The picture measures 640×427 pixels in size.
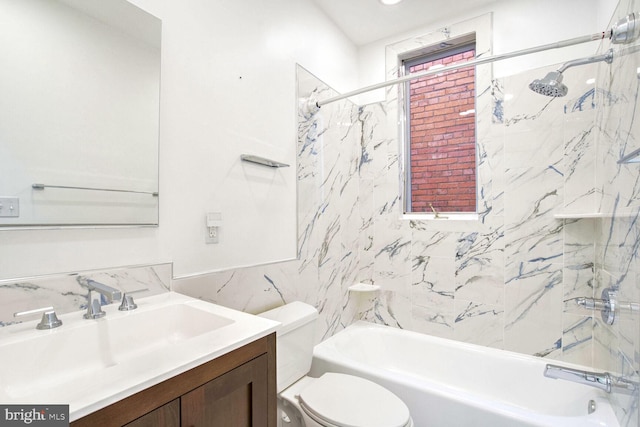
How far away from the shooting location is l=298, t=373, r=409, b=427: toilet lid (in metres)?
1.29

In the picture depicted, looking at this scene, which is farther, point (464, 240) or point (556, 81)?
point (464, 240)

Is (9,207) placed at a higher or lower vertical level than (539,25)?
lower

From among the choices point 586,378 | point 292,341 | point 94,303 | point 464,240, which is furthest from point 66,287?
point 464,240

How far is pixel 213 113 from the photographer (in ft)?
4.71

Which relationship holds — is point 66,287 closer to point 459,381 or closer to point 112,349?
point 112,349

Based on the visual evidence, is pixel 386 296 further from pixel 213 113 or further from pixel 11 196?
pixel 11 196

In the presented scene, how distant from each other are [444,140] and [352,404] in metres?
1.89

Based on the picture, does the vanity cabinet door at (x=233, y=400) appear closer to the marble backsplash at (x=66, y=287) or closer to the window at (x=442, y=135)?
the marble backsplash at (x=66, y=287)

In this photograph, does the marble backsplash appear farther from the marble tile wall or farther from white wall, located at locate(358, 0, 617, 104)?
white wall, located at locate(358, 0, 617, 104)

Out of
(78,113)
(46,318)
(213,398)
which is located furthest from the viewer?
(78,113)

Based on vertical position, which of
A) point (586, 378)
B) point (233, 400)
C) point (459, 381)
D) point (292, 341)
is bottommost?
point (459, 381)

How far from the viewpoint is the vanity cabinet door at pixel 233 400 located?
2.42ft

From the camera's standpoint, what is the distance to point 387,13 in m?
2.21

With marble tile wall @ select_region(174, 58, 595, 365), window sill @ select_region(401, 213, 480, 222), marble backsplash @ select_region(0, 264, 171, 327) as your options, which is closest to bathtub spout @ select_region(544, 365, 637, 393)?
marble tile wall @ select_region(174, 58, 595, 365)
